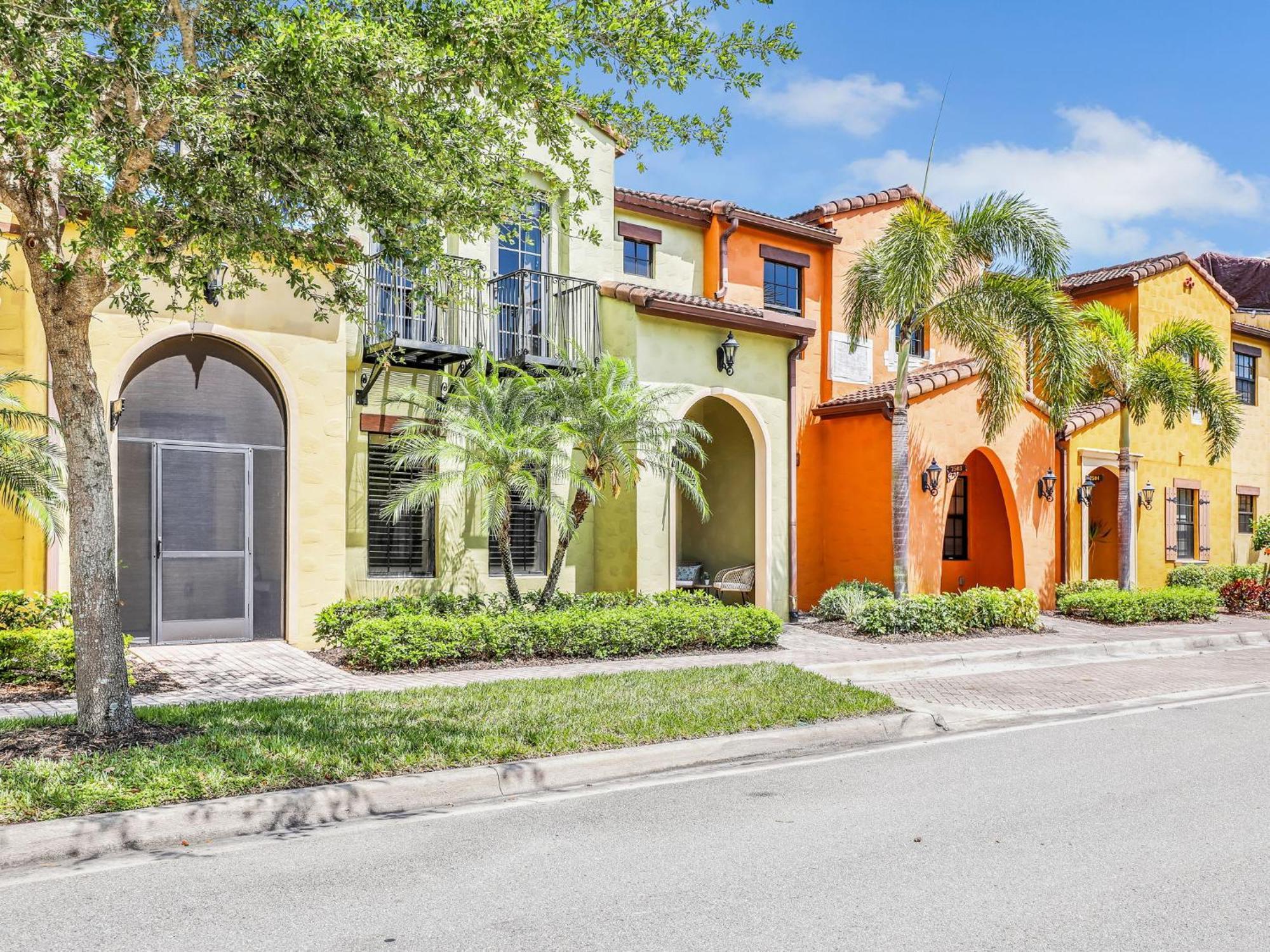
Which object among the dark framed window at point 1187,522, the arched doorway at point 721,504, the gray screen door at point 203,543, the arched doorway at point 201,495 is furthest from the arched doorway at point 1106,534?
the gray screen door at point 203,543

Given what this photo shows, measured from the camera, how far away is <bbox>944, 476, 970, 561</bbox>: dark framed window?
2114 cm

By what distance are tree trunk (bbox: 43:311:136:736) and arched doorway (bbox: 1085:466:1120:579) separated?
2117cm

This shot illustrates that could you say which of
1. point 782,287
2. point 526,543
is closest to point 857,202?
point 782,287

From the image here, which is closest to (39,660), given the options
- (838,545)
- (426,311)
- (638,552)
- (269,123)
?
(269,123)

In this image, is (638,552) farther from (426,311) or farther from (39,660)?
(39,660)

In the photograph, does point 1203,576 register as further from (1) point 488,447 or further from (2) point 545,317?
(1) point 488,447

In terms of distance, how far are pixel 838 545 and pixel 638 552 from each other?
502 centimetres

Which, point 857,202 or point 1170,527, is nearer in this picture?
point 857,202

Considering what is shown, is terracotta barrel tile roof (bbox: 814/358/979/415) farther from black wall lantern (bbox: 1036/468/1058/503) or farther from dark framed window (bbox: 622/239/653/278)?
dark framed window (bbox: 622/239/653/278)

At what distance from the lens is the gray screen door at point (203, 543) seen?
11.9 metres

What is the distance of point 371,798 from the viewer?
6.27 m

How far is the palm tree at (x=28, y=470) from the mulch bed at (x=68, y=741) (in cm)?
308

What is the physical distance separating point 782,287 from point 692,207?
2463mm

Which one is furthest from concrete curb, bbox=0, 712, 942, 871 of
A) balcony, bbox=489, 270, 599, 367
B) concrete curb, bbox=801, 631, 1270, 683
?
balcony, bbox=489, 270, 599, 367
